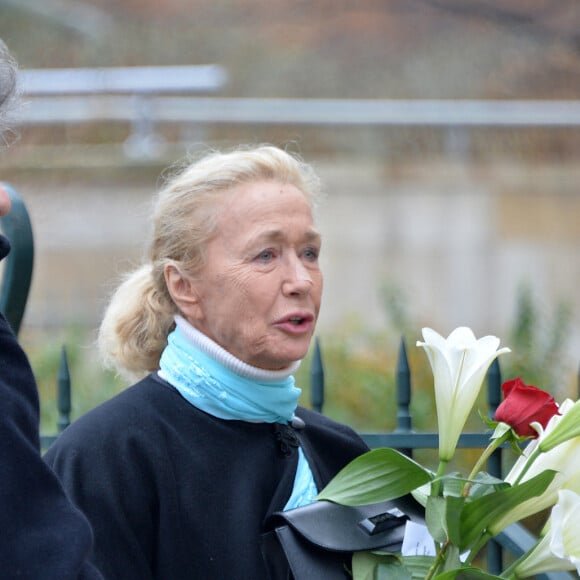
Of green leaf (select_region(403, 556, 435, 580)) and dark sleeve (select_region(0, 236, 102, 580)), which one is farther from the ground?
dark sleeve (select_region(0, 236, 102, 580))

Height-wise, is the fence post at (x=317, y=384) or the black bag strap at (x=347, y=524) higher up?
the fence post at (x=317, y=384)

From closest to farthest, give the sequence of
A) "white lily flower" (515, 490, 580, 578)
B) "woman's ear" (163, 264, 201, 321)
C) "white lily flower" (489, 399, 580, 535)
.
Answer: "white lily flower" (515, 490, 580, 578), "white lily flower" (489, 399, 580, 535), "woman's ear" (163, 264, 201, 321)

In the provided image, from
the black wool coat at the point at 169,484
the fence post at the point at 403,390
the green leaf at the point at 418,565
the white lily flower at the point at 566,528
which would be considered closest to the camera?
the white lily flower at the point at 566,528

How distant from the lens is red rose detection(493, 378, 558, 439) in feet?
6.28

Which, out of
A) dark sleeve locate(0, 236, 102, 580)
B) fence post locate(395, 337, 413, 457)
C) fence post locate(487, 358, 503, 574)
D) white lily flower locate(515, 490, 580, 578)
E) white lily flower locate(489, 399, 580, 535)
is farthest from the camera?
fence post locate(395, 337, 413, 457)

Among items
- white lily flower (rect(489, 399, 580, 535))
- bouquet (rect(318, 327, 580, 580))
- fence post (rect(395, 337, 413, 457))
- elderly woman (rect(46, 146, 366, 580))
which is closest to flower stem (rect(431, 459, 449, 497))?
bouquet (rect(318, 327, 580, 580))

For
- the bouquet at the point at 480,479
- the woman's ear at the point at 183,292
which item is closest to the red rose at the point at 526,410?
the bouquet at the point at 480,479

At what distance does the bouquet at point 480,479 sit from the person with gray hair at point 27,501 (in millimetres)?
609

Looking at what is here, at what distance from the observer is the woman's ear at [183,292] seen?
2465 millimetres

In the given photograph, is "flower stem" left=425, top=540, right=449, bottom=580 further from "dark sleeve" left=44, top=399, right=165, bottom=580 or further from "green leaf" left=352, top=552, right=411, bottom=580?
"dark sleeve" left=44, top=399, right=165, bottom=580

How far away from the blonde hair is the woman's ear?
0.06 ft

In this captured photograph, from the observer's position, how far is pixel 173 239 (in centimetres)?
250

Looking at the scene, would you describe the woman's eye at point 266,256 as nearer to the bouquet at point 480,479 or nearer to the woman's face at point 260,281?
the woman's face at point 260,281

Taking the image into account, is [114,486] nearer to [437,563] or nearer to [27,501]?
[437,563]
